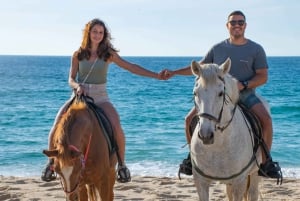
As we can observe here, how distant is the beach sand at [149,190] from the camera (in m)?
8.69

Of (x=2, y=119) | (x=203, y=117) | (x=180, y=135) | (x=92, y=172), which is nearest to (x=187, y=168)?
(x=92, y=172)

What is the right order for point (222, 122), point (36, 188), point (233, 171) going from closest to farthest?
point (222, 122) → point (233, 171) → point (36, 188)

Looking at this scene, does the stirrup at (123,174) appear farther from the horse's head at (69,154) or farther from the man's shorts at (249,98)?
the man's shorts at (249,98)

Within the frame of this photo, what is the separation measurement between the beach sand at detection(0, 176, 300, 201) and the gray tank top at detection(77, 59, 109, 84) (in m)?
3.25

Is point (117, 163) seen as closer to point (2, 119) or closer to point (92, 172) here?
point (92, 172)

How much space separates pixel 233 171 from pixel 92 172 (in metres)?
1.41

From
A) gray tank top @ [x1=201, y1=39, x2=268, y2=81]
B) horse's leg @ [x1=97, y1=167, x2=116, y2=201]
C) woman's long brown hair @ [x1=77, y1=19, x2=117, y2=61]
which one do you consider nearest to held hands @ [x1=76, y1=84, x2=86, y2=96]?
woman's long brown hair @ [x1=77, y1=19, x2=117, y2=61]

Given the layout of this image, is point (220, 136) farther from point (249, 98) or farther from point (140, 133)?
point (140, 133)

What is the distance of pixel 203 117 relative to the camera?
4.43 m

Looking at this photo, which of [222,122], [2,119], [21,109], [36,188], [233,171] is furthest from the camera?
[21,109]

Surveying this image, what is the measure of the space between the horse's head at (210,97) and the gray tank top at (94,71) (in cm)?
151

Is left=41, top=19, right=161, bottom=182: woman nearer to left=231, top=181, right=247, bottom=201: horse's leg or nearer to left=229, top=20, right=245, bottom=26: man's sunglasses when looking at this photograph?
left=231, top=181, right=247, bottom=201: horse's leg

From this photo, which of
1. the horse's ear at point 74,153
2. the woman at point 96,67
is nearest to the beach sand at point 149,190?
the woman at point 96,67

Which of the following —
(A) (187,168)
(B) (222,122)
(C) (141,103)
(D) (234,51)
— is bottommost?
→ (C) (141,103)
